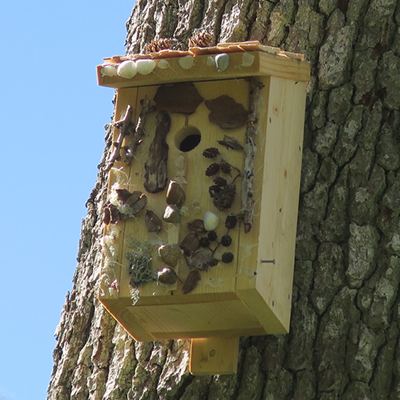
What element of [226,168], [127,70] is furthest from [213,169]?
[127,70]

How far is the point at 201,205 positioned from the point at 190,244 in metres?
0.14

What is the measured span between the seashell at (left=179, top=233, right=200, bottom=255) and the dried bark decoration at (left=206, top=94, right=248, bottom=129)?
403mm

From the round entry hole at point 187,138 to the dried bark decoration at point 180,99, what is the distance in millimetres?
66

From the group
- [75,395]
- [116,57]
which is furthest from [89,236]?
[116,57]

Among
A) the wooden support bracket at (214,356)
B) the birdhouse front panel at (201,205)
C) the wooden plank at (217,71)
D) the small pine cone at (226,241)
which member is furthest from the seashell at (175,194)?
the wooden support bracket at (214,356)

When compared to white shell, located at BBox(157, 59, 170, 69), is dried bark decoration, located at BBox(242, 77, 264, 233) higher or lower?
lower

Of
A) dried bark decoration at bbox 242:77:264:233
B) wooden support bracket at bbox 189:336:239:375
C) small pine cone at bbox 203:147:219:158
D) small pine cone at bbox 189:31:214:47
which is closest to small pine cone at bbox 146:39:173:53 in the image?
small pine cone at bbox 189:31:214:47

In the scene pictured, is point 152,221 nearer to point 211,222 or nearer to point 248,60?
point 211,222

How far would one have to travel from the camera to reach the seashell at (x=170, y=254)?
149 inches

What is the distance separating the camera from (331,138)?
431cm

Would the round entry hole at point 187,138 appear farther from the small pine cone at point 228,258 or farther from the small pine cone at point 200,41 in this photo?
the small pine cone at point 228,258

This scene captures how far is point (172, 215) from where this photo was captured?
3.80 metres

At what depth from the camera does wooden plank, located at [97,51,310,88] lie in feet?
12.7

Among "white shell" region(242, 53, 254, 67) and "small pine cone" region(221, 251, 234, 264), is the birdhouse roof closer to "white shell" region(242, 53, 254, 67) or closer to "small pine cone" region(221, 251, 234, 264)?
"white shell" region(242, 53, 254, 67)
